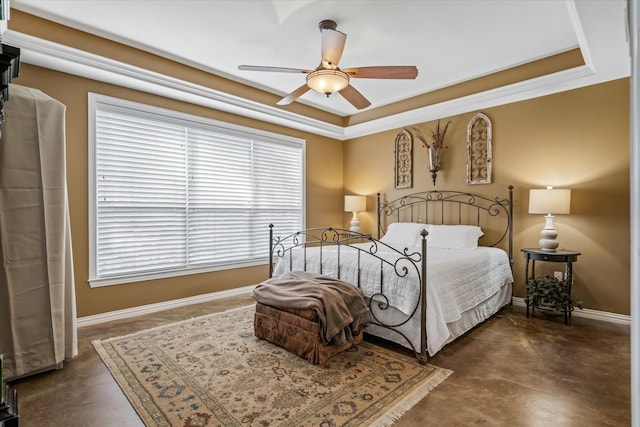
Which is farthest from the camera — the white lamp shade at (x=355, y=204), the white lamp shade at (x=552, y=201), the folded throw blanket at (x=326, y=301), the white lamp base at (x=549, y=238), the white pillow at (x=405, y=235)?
the white lamp shade at (x=355, y=204)

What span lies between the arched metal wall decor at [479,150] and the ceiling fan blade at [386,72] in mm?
2054

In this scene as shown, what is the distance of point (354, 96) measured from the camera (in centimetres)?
319

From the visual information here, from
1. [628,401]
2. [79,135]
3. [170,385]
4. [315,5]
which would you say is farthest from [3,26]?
[628,401]

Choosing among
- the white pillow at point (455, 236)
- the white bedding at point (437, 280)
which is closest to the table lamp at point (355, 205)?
the white pillow at point (455, 236)

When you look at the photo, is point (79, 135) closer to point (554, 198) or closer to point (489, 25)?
point (489, 25)

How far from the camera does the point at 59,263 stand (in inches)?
97.4

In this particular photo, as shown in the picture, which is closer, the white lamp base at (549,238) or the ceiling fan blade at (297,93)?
the ceiling fan blade at (297,93)

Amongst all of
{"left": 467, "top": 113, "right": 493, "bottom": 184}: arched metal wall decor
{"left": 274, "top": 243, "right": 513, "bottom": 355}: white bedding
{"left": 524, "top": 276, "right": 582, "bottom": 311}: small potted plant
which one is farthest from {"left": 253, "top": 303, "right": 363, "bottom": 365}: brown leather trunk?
{"left": 467, "top": 113, "right": 493, "bottom": 184}: arched metal wall decor

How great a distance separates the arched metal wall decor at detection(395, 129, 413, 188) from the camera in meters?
5.13

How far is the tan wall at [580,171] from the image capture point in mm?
Result: 3445

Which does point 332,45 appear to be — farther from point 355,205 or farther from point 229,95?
point 355,205

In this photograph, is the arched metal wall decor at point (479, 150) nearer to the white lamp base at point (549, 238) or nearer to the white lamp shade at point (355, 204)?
the white lamp base at point (549, 238)

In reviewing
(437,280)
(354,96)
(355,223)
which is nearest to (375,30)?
(354,96)

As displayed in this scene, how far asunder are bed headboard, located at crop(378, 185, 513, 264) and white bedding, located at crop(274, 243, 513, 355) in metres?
0.50
